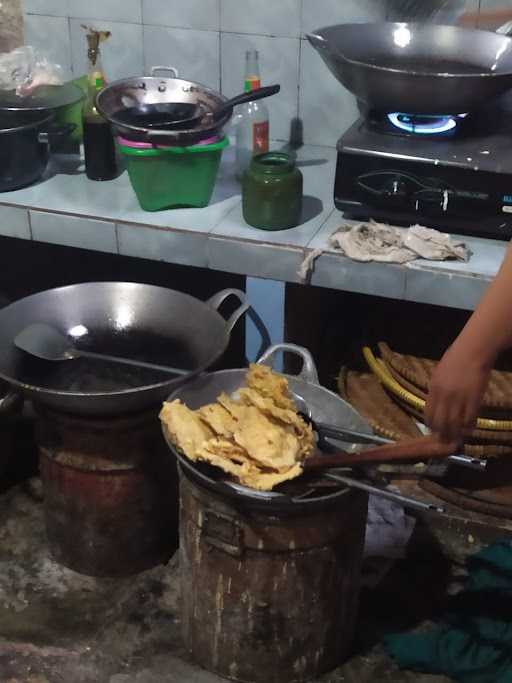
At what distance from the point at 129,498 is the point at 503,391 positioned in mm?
895

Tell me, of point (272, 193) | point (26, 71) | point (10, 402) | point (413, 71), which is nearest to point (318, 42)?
point (413, 71)

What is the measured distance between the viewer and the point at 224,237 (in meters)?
1.95

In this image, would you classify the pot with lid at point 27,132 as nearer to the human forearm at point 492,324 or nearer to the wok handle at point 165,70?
the wok handle at point 165,70

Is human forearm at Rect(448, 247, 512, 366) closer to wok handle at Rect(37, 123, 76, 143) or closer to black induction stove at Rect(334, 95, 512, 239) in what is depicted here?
black induction stove at Rect(334, 95, 512, 239)

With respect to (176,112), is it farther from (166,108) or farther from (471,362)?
(471,362)

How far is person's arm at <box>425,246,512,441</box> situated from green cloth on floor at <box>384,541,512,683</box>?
2.27 feet

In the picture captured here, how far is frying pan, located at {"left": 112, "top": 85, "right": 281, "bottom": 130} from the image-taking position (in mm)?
1996

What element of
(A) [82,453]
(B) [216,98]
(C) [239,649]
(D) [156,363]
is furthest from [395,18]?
(C) [239,649]

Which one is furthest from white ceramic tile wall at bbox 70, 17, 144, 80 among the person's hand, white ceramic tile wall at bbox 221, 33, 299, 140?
the person's hand

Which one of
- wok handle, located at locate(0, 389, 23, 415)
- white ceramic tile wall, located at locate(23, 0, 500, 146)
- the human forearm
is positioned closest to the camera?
the human forearm

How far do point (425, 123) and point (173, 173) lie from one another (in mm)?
592

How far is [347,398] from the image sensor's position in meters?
2.14

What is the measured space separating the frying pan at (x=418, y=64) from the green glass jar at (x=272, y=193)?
0.24 metres

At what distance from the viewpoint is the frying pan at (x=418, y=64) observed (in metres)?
1.78
